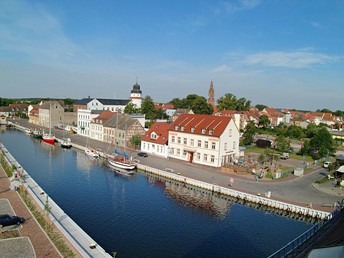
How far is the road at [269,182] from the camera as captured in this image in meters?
34.5

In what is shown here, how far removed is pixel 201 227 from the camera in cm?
2741

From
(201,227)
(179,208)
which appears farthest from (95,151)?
(201,227)

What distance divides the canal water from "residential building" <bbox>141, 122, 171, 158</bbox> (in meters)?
11.3

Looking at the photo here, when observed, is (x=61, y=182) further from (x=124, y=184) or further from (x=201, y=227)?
(x=201, y=227)

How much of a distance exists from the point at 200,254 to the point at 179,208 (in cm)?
999

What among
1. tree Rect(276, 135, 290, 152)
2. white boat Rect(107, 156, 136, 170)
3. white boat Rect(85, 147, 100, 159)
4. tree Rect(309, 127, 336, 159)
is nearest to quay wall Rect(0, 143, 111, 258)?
white boat Rect(107, 156, 136, 170)

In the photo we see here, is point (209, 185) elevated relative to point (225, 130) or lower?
lower

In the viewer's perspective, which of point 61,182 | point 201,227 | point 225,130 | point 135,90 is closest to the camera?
point 201,227

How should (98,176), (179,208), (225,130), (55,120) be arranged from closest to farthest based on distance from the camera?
(179,208), (98,176), (225,130), (55,120)

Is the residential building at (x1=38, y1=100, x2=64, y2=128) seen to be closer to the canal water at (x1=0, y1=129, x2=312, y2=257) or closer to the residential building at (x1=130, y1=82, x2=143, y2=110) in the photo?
the residential building at (x1=130, y1=82, x2=143, y2=110)

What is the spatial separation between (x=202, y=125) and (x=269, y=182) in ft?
50.5

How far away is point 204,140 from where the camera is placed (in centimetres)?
4934

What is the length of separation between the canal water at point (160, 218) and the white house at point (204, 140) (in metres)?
9.50

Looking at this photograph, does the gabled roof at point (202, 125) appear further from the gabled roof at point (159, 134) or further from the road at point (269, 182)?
the road at point (269, 182)
